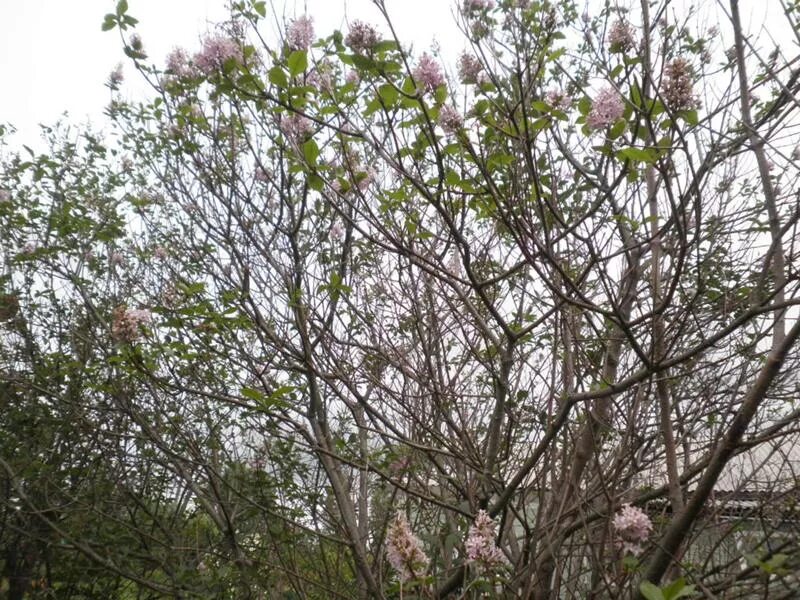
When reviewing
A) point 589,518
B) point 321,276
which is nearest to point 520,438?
point 589,518

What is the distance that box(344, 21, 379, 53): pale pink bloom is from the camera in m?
2.02

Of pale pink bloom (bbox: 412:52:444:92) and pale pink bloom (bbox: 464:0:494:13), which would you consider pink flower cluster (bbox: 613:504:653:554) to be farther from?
pale pink bloom (bbox: 464:0:494:13)

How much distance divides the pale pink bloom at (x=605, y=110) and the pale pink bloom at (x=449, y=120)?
18.9 inches

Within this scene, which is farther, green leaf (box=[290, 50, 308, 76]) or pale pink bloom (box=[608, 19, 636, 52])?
pale pink bloom (box=[608, 19, 636, 52])

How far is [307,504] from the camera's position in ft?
12.2

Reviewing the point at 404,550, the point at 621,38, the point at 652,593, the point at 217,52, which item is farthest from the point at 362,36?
the point at 652,593

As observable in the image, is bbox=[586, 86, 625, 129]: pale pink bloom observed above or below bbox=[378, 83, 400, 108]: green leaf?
above

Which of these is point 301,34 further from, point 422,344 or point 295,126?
point 422,344

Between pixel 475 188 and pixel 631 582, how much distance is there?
155cm

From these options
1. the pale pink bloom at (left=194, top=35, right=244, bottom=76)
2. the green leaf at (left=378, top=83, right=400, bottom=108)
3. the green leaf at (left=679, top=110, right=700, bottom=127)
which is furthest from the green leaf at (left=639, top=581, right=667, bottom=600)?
the pale pink bloom at (left=194, top=35, right=244, bottom=76)

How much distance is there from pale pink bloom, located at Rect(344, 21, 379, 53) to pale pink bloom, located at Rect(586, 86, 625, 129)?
31.4 inches

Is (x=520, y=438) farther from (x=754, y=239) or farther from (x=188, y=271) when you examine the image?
(x=188, y=271)

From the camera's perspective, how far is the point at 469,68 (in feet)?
8.32

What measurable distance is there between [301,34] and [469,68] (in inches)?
35.7
